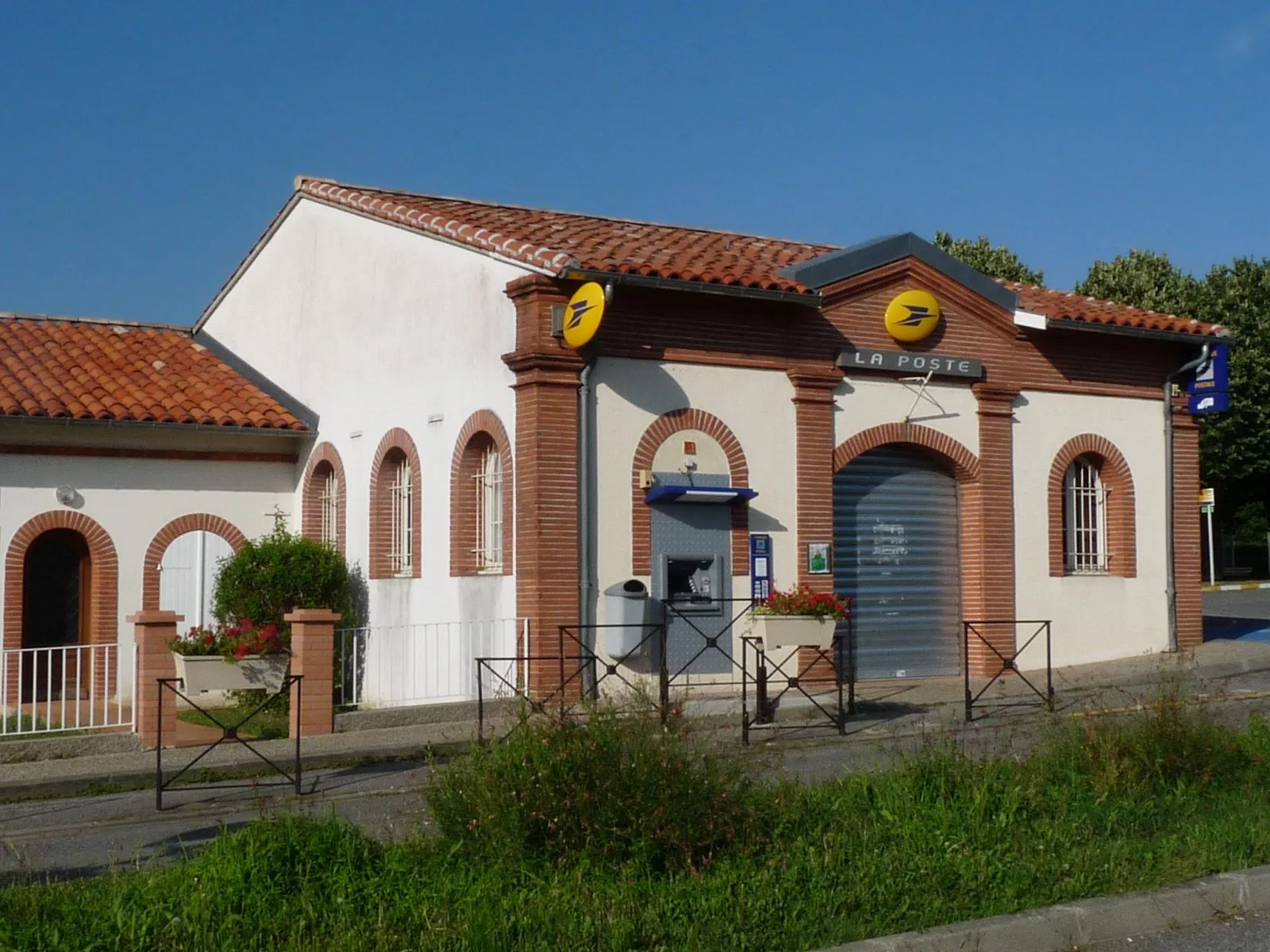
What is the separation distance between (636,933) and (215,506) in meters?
14.8

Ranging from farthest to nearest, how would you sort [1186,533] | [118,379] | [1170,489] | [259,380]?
[259,380] → [118,379] → [1186,533] → [1170,489]

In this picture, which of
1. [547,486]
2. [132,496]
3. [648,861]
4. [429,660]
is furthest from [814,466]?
[648,861]

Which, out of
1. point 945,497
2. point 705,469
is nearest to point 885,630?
point 945,497

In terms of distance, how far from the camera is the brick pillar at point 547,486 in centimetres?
1445

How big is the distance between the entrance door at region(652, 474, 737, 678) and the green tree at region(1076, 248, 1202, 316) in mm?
24169

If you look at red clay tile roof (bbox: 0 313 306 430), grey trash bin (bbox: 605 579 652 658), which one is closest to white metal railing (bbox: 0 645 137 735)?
red clay tile roof (bbox: 0 313 306 430)

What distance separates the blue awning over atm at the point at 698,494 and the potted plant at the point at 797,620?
5.51 ft

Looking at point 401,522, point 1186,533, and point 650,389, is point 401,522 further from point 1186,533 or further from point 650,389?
point 1186,533

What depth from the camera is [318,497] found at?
20000mm

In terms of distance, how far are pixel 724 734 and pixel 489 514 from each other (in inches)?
184

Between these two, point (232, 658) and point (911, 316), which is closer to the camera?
point (232, 658)

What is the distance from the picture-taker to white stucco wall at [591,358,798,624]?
14.9 metres

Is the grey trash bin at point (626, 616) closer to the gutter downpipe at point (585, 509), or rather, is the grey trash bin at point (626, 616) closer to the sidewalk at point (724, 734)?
the gutter downpipe at point (585, 509)

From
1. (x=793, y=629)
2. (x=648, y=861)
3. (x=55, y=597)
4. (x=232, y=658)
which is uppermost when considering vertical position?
(x=55, y=597)
